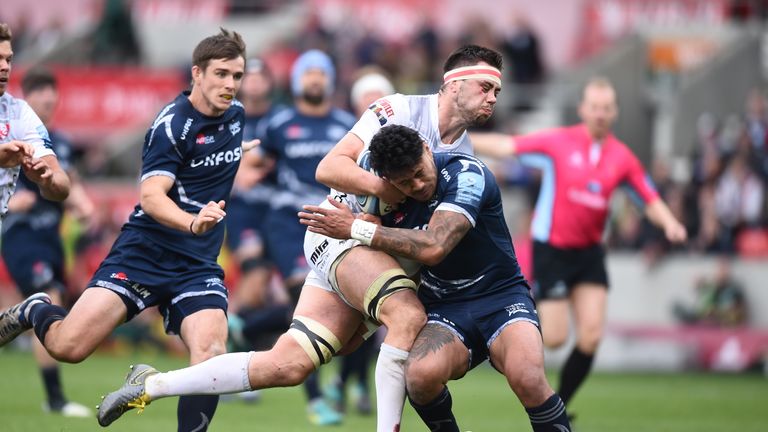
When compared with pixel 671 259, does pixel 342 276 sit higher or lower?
higher

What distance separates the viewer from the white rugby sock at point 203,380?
766cm

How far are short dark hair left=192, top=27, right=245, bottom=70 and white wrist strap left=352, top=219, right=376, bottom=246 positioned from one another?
1.57 m

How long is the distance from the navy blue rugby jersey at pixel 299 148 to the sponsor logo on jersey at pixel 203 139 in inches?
126

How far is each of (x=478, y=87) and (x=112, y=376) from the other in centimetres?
766

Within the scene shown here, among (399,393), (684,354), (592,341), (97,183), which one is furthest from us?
(97,183)

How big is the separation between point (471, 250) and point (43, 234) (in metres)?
4.88

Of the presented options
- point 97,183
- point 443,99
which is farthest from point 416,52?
point 443,99

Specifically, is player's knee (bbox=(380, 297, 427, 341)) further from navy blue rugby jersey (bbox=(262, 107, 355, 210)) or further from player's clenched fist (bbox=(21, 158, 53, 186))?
navy blue rugby jersey (bbox=(262, 107, 355, 210))

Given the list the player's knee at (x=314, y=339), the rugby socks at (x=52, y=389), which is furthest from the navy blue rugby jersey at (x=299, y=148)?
the player's knee at (x=314, y=339)

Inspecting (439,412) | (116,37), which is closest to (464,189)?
(439,412)

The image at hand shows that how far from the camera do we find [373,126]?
26.9 feet

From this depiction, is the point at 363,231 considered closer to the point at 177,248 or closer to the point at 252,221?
the point at 177,248

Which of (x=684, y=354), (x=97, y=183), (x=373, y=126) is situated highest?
(x=373, y=126)

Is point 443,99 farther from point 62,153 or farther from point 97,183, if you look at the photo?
point 97,183
